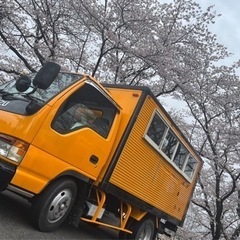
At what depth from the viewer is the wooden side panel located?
226 inches

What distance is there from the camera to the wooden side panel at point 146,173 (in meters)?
5.75

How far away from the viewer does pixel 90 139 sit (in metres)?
5.12

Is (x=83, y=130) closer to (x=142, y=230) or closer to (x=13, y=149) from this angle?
(x=13, y=149)

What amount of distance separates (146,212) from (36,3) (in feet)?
32.3

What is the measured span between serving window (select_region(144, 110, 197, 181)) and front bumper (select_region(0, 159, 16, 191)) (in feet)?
8.41

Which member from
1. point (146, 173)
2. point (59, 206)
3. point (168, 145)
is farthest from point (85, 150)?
point (168, 145)

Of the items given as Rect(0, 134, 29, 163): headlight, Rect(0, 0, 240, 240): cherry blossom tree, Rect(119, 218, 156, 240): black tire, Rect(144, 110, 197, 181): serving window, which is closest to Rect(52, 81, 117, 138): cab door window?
Rect(0, 134, 29, 163): headlight

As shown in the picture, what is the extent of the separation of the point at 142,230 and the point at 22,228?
9.83ft

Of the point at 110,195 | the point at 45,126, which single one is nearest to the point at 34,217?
the point at 45,126

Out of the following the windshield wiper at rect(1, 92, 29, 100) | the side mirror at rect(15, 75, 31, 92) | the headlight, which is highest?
the side mirror at rect(15, 75, 31, 92)

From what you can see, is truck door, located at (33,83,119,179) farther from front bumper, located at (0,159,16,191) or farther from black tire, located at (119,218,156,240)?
black tire, located at (119,218,156,240)

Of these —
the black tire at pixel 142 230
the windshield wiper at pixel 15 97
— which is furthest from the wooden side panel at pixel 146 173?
the windshield wiper at pixel 15 97

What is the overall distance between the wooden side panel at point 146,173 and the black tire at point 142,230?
40 cm

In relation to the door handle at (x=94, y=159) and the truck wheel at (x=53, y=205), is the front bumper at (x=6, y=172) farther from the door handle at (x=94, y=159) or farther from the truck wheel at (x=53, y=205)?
the door handle at (x=94, y=159)
